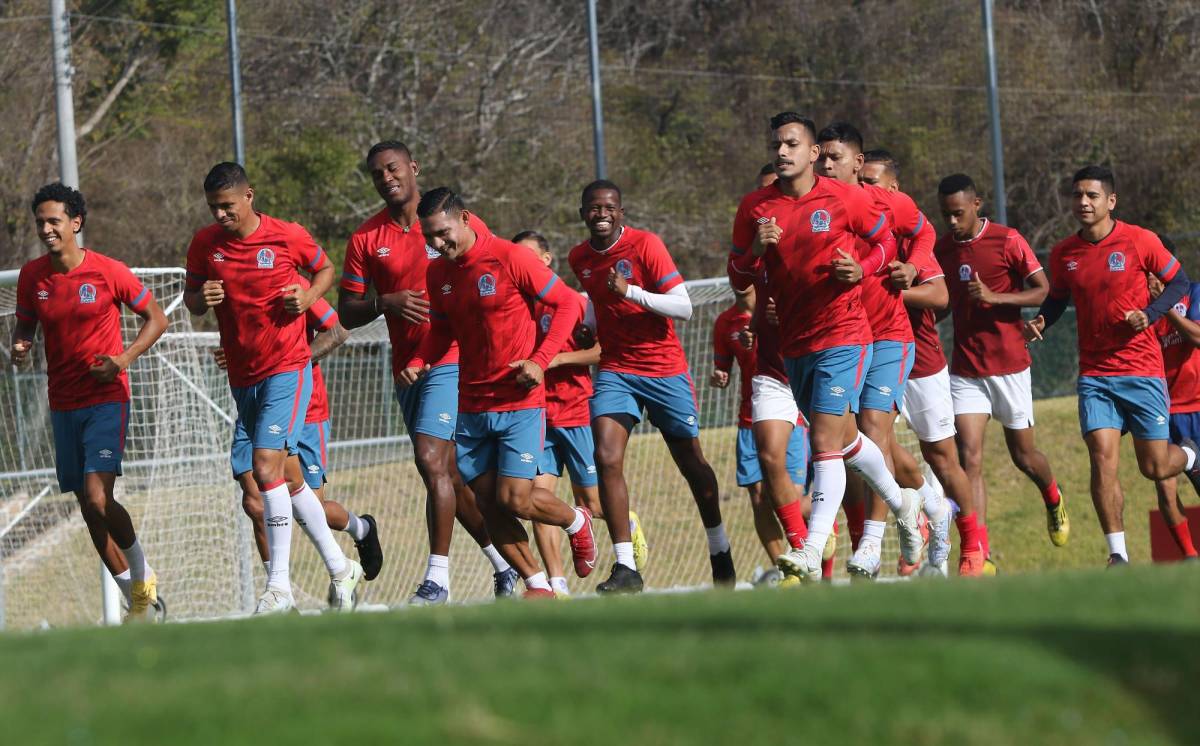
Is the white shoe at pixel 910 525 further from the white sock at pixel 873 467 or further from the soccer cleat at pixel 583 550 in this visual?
the soccer cleat at pixel 583 550

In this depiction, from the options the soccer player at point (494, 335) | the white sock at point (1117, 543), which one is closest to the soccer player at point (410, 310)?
the soccer player at point (494, 335)

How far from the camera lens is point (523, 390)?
9484 millimetres

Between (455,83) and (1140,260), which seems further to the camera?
(455,83)

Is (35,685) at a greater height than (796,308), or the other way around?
(796,308)

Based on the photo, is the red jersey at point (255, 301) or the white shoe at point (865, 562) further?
the red jersey at point (255, 301)

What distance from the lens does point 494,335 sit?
31.1 feet

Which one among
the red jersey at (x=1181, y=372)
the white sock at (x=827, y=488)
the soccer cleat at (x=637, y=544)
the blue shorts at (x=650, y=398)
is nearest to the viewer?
the white sock at (x=827, y=488)

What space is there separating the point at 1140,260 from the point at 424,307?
189 inches

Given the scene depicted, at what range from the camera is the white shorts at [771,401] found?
33.2 ft

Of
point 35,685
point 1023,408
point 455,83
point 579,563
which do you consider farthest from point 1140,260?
point 455,83

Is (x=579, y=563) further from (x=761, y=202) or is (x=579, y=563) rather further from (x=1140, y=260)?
(x=1140, y=260)

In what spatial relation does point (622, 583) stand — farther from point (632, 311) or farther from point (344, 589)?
point (632, 311)

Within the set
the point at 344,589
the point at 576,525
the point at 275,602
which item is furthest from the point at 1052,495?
the point at 275,602

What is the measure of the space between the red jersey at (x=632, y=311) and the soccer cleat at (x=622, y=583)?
52.8 inches
